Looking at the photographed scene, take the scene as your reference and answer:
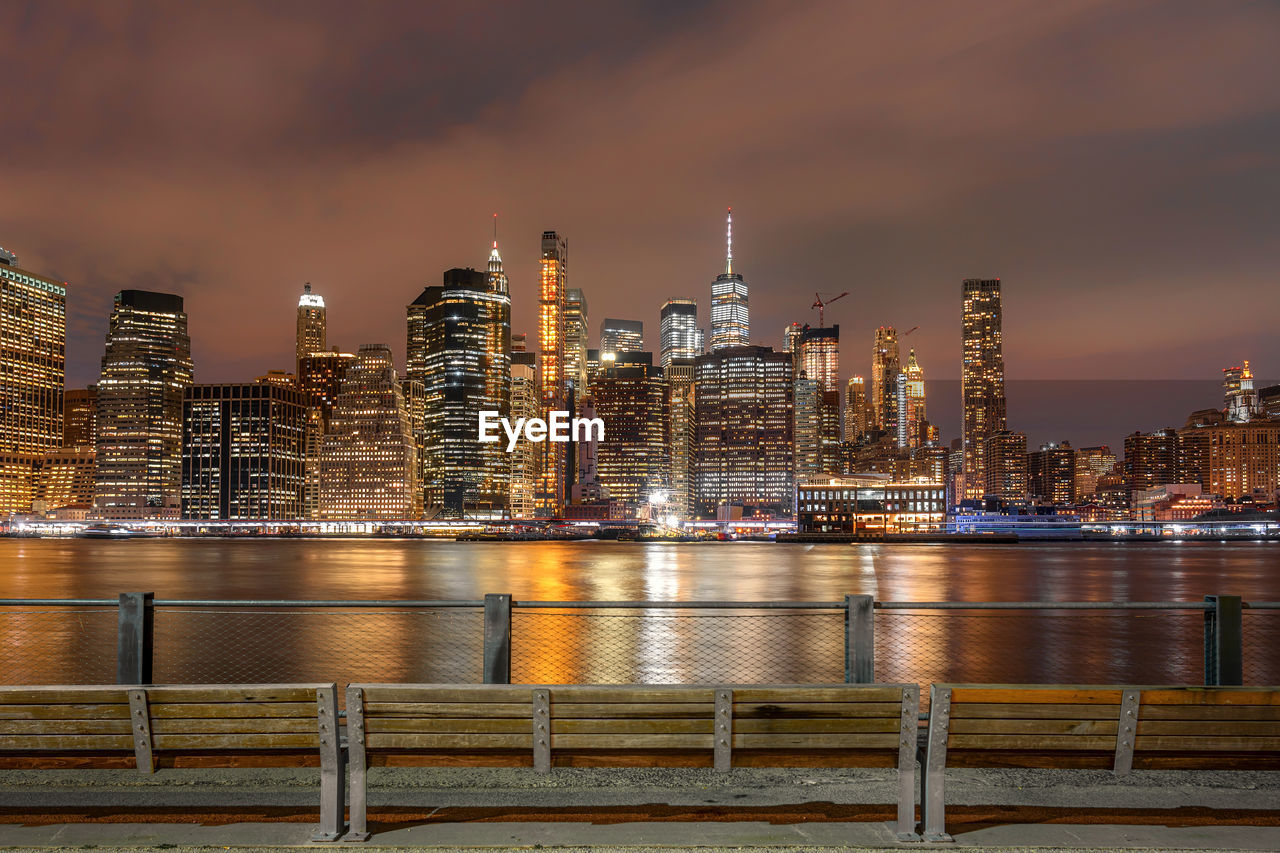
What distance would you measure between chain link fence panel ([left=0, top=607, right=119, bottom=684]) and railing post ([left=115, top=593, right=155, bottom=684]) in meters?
8.22

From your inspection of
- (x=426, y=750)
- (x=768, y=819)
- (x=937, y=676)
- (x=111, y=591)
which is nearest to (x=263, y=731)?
(x=426, y=750)

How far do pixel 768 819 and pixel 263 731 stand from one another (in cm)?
356

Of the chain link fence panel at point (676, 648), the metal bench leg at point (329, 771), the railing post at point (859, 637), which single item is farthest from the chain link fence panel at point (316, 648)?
the railing post at point (859, 637)

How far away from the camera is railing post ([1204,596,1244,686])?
26.2 feet

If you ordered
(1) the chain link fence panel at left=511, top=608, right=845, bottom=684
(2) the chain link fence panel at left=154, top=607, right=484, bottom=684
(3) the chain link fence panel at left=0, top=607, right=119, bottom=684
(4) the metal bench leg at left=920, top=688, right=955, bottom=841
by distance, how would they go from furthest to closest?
(2) the chain link fence panel at left=154, top=607, right=484, bottom=684
(3) the chain link fence panel at left=0, top=607, right=119, bottom=684
(1) the chain link fence panel at left=511, top=608, right=845, bottom=684
(4) the metal bench leg at left=920, top=688, right=955, bottom=841

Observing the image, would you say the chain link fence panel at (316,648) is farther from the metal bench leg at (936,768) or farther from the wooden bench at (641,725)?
the metal bench leg at (936,768)

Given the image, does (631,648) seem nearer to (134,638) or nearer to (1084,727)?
(134,638)

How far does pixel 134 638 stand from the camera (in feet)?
26.3

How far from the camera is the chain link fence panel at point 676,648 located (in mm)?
19312

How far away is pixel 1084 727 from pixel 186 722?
20.2ft

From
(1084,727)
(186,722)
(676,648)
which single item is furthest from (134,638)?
(676,648)

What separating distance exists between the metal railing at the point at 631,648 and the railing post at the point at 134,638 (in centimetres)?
519

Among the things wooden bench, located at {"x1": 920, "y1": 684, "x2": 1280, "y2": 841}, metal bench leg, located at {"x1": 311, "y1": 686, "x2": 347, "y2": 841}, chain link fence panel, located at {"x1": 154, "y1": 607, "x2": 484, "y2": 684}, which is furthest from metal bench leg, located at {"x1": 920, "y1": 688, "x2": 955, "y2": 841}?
chain link fence panel, located at {"x1": 154, "y1": 607, "x2": 484, "y2": 684}

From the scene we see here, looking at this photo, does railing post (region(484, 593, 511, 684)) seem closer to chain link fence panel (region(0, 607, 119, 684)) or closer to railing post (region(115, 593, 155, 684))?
railing post (region(115, 593, 155, 684))
